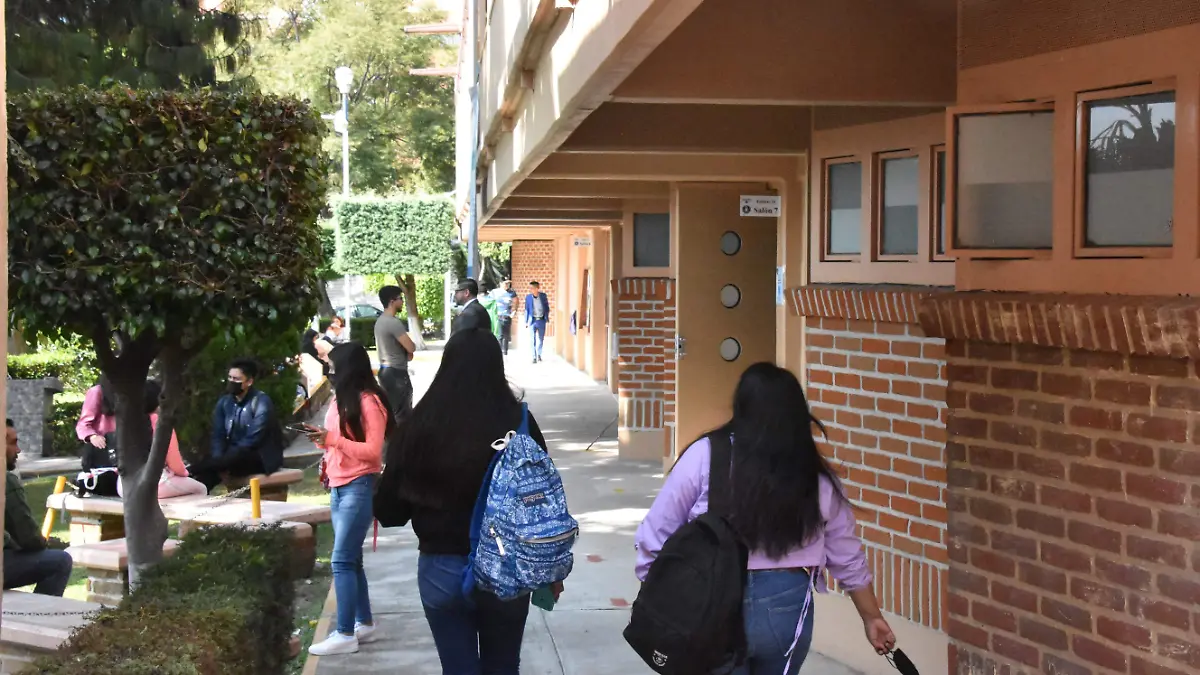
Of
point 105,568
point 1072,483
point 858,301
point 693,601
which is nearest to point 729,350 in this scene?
point 858,301

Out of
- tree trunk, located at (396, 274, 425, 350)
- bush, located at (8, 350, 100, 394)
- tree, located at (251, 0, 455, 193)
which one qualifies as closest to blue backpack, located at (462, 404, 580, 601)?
bush, located at (8, 350, 100, 394)

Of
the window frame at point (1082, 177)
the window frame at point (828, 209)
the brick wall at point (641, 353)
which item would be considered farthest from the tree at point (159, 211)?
the brick wall at point (641, 353)

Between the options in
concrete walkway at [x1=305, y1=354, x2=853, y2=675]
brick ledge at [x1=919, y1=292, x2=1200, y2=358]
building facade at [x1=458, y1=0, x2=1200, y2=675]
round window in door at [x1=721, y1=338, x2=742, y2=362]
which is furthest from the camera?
round window in door at [x1=721, y1=338, x2=742, y2=362]

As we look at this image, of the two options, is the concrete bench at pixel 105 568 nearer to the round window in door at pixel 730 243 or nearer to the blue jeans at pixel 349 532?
the blue jeans at pixel 349 532

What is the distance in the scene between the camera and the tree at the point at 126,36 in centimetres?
1167

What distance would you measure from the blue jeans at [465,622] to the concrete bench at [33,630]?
5.19 ft

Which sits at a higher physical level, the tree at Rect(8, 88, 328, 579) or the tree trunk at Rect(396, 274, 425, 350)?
the tree at Rect(8, 88, 328, 579)

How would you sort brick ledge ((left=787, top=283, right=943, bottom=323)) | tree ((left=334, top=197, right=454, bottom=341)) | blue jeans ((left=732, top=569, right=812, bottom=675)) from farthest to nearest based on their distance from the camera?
tree ((left=334, top=197, right=454, bottom=341)) < brick ledge ((left=787, top=283, right=943, bottom=323)) < blue jeans ((left=732, top=569, right=812, bottom=675))

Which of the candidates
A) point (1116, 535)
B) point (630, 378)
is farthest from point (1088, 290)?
point (630, 378)

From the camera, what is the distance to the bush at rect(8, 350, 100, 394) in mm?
16812

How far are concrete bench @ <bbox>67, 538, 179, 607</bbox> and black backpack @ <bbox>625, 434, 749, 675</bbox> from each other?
4055 mm

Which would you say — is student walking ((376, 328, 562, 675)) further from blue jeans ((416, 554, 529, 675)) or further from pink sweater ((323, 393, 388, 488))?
pink sweater ((323, 393, 388, 488))

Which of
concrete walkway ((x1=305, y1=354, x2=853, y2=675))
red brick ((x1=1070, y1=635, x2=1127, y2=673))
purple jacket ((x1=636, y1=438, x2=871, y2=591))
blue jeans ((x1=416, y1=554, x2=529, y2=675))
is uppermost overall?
purple jacket ((x1=636, y1=438, x2=871, y2=591))

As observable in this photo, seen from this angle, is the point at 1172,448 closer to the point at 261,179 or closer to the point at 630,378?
the point at 261,179
